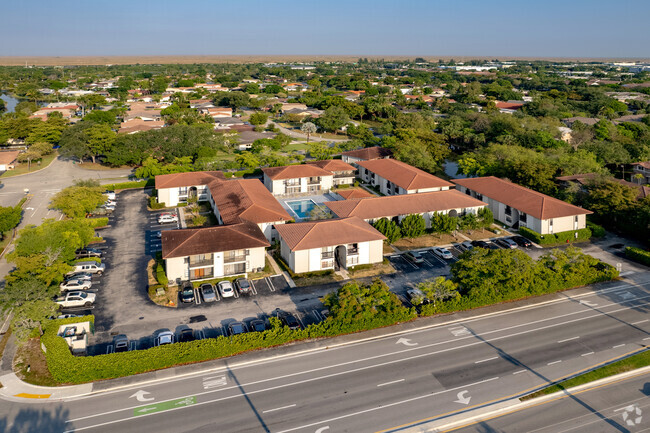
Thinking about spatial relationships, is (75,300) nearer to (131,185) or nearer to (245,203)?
(245,203)

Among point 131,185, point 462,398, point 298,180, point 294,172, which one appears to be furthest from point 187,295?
point 131,185

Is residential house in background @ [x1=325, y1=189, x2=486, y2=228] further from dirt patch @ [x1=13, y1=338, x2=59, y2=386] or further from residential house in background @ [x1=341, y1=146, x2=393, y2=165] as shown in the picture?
dirt patch @ [x1=13, y1=338, x2=59, y2=386]

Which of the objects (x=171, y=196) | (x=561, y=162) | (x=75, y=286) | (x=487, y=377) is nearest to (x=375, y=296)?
(x=487, y=377)

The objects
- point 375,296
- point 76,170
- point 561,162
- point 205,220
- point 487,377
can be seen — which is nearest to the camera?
point 487,377

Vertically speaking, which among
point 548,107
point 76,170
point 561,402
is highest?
point 548,107

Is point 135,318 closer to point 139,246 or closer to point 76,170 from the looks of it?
point 139,246

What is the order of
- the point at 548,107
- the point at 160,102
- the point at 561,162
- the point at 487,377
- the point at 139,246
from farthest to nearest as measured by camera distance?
Answer: the point at 160,102
the point at 548,107
the point at 561,162
the point at 139,246
the point at 487,377

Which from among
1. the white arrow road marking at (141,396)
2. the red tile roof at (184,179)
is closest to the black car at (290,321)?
the white arrow road marking at (141,396)

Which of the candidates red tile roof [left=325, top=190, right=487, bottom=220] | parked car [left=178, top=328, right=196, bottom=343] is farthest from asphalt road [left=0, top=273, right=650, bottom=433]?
red tile roof [left=325, top=190, right=487, bottom=220]
